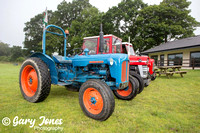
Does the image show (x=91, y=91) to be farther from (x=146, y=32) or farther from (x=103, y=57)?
(x=146, y=32)

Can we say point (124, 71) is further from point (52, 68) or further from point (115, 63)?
point (52, 68)

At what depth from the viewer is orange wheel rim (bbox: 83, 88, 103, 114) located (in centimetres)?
225

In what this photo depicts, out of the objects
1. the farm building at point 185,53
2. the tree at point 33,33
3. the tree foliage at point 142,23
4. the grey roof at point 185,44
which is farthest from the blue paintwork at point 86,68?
the tree at point 33,33

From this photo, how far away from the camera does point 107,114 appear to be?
6.81 ft

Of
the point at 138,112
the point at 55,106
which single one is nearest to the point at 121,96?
the point at 138,112

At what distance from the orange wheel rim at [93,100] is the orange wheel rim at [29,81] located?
5.18 ft

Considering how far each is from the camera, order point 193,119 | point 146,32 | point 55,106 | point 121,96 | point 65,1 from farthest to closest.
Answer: point 65,1 < point 146,32 < point 121,96 < point 55,106 < point 193,119

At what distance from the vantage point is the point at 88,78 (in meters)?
2.93

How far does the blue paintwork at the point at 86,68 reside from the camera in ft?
8.55

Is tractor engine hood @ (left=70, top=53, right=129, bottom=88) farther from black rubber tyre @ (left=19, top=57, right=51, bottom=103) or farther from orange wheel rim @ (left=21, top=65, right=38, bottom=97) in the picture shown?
orange wheel rim @ (left=21, top=65, right=38, bottom=97)

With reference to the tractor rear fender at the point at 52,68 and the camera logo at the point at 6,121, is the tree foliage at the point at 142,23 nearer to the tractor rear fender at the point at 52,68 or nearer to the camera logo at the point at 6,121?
the tractor rear fender at the point at 52,68

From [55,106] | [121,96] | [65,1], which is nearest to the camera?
[55,106]

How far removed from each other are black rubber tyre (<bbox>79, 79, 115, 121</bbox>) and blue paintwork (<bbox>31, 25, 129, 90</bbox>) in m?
0.48

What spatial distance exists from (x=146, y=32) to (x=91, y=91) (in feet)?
66.7
